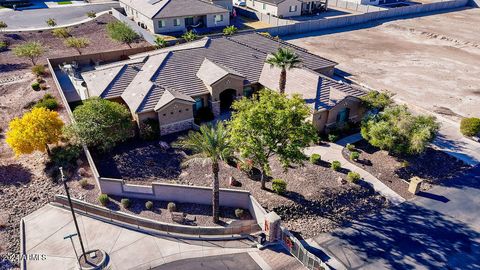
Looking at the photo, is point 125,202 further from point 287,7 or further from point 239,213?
point 287,7

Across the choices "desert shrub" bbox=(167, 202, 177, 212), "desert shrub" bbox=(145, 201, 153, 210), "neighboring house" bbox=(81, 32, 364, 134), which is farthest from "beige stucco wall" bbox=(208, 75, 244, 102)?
"desert shrub" bbox=(145, 201, 153, 210)

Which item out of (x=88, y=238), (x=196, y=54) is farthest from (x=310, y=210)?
(x=196, y=54)

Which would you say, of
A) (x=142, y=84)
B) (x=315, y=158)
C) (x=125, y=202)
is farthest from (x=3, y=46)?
(x=315, y=158)

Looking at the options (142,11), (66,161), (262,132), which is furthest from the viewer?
(142,11)

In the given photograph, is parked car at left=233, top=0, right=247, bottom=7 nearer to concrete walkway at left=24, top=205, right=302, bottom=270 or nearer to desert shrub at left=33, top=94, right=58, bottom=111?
desert shrub at left=33, top=94, right=58, bottom=111

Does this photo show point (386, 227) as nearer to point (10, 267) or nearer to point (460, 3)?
point (10, 267)
